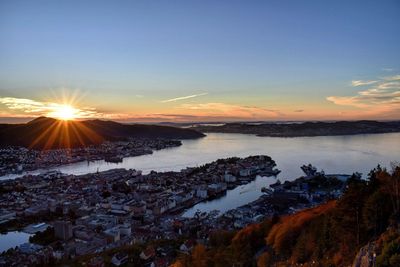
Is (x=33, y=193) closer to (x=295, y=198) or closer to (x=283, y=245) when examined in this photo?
(x=295, y=198)

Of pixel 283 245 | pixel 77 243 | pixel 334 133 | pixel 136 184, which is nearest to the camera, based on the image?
pixel 283 245

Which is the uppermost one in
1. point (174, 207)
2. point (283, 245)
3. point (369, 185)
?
point (369, 185)

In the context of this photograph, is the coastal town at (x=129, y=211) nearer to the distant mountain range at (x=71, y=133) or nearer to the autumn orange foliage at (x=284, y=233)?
the autumn orange foliage at (x=284, y=233)

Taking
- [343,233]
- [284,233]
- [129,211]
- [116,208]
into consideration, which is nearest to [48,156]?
[116,208]

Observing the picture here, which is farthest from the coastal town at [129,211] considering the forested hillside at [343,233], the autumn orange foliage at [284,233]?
the forested hillside at [343,233]

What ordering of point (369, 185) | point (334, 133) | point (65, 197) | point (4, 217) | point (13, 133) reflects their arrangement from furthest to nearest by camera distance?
point (334, 133), point (13, 133), point (65, 197), point (4, 217), point (369, 185)

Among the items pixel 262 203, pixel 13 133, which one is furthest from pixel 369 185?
pixel 13 133
